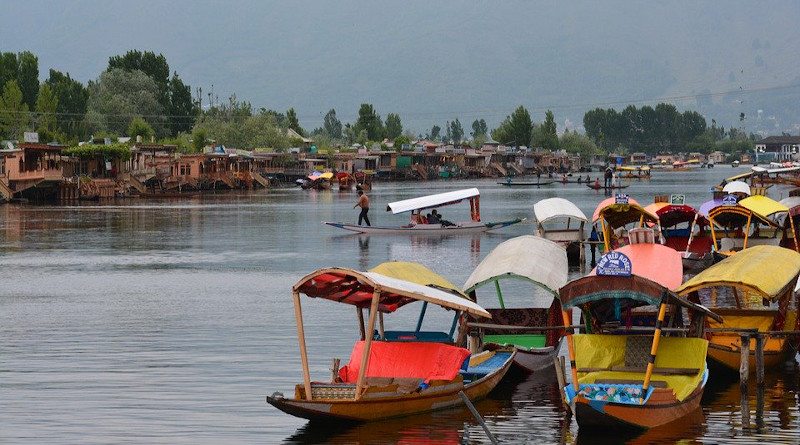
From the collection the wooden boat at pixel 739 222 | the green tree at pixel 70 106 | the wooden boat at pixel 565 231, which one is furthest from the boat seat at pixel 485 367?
the green tree at pixel 70 106

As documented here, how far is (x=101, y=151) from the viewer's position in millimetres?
97875

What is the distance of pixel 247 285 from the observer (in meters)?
37.1

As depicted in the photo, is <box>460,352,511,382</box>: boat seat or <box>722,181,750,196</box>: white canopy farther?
<box>722,181,750,196</box>: white canopy

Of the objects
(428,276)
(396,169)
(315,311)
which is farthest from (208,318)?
(396,169)

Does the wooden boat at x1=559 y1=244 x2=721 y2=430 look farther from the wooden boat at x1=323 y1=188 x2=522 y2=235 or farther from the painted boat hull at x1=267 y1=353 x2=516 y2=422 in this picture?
the wooden boat at x1=323 y1=188 x2=522 y2=235

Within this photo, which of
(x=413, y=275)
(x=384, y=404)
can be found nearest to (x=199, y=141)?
(x=413, y=275)

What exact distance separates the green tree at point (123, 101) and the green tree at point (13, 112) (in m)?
22.2

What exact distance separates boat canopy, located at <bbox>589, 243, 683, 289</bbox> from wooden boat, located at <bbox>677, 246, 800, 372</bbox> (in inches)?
17.8

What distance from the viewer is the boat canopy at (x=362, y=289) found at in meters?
16.7

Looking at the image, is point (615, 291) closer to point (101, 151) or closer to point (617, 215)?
point (617, 215)

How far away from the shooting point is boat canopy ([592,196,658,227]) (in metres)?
38.2

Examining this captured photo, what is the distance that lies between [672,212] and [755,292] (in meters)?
23.4

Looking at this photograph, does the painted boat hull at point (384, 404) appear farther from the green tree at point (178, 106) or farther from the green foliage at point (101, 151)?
the green tree at point (178, 106)

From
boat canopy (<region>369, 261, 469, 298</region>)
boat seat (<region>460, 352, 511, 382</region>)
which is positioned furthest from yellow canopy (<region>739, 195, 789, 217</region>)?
boat canopy (<region>369, 261, 469, 298</region>)
